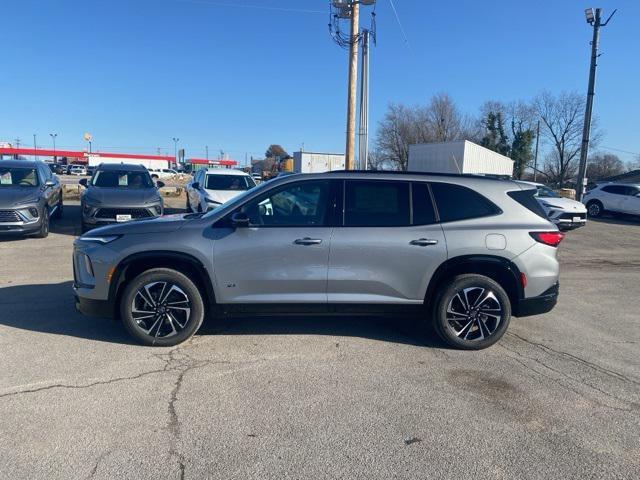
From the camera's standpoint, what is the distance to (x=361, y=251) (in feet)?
15.2

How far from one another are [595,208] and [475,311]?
64.8ft

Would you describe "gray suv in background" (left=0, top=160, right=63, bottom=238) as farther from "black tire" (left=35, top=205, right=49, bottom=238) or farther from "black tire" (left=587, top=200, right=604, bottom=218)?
"black tire" (left=587, top=200, right=604, bottom=218)

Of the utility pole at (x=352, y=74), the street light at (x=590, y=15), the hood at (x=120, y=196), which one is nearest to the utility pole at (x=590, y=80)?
the street light at (x=590, y=15)

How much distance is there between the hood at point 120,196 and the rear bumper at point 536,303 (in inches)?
339

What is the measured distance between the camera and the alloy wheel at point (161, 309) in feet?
15.1

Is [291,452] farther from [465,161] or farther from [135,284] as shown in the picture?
[465,161]

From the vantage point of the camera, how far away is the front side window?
4715mm

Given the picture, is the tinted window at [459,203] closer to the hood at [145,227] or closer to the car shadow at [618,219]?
the hood at [145,227]

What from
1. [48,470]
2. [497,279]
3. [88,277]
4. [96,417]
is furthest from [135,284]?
[497,279]

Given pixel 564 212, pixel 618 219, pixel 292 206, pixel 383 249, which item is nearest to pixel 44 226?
pixel 292 206

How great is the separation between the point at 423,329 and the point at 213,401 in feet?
8.87

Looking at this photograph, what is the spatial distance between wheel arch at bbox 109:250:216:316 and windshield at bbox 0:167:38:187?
8477 millimetres

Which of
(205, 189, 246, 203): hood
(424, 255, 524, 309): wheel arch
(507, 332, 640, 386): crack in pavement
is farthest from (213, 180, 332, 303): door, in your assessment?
(205, 189, 246, 203): hood

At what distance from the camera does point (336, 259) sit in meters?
4.65
